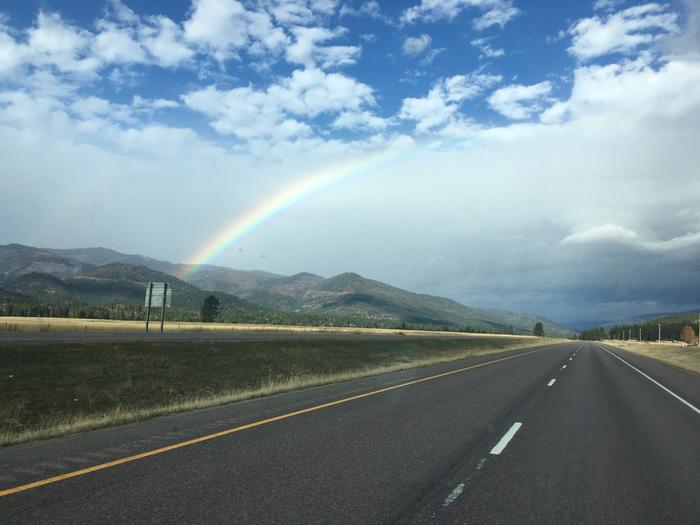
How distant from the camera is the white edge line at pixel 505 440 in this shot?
25.1 ft

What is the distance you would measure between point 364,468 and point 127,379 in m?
15.3

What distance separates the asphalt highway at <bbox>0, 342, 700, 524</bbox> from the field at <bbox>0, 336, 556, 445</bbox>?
319 cm

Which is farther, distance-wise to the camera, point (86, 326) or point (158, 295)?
point (86, 326)

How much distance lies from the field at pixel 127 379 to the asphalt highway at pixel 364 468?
3.19 m

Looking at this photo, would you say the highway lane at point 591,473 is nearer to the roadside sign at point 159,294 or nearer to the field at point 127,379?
the field at point 127,379

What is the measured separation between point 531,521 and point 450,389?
10961mm

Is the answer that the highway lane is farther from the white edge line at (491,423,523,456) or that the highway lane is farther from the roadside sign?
the roadside sign

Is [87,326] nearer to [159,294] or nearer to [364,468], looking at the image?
[159,294]

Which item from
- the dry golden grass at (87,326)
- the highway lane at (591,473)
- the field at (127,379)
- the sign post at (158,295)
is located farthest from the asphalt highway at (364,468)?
the dry golden grass at (87,326)

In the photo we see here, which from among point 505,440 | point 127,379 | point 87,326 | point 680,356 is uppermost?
point 505,440

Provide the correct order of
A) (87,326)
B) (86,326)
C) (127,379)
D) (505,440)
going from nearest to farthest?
(505,440) → (127,379) → (86,326) → (87,326)

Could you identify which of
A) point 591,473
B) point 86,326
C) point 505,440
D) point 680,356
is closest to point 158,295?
point 86,326

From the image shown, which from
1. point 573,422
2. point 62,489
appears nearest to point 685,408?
point 573,422

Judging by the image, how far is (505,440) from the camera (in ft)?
27.7
